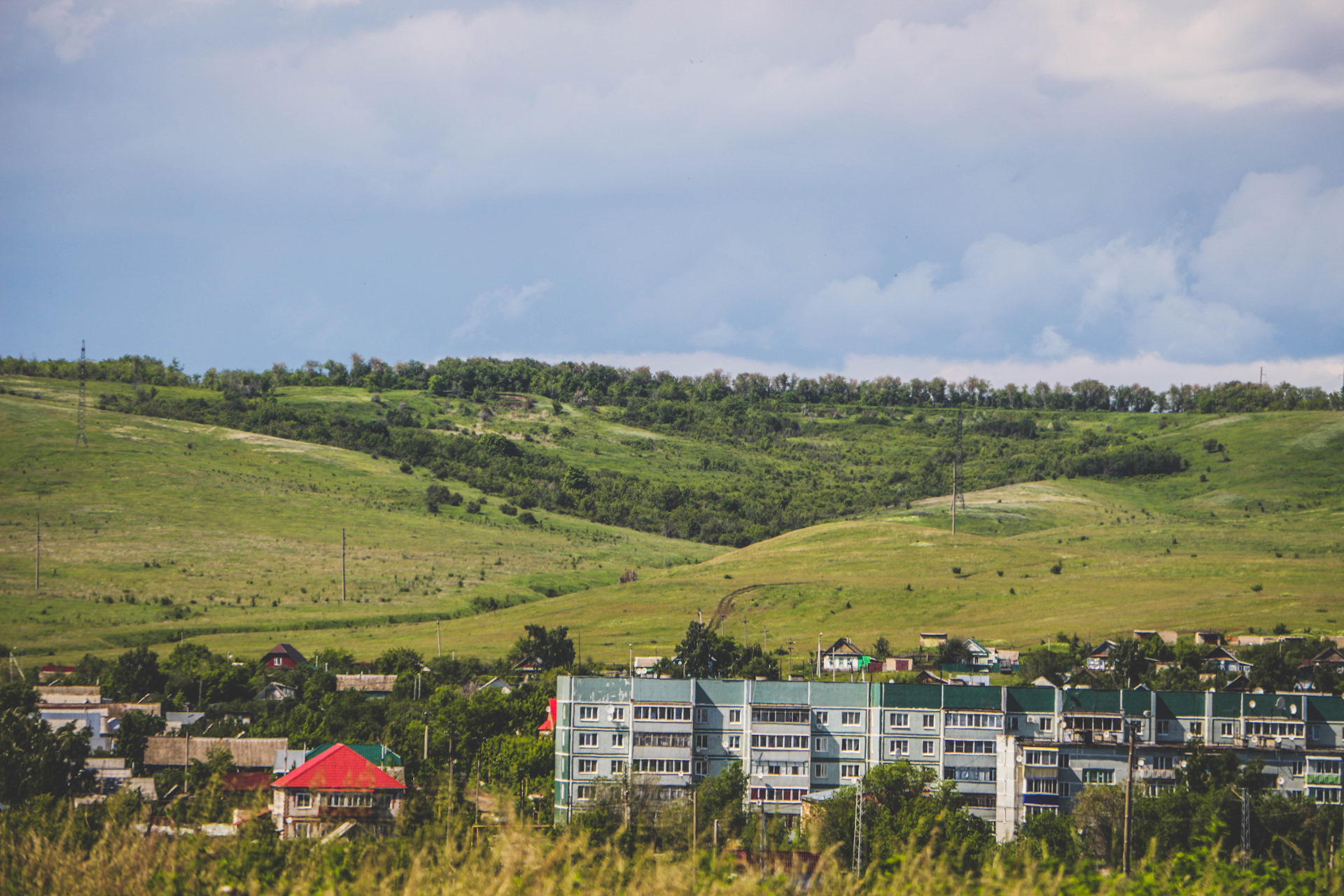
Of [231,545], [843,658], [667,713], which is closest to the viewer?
[667,713]

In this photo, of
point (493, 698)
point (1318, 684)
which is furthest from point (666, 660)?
point (1318, 684)

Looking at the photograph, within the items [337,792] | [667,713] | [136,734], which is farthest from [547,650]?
[337,792]

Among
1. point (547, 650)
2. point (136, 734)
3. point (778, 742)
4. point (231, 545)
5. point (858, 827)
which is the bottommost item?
point (136, 734)

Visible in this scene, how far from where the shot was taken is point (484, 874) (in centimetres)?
1082

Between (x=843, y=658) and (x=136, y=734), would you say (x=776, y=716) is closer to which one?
(x=136, y=734)

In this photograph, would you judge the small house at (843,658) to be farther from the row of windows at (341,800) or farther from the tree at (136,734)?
the row of windows at (341,800)

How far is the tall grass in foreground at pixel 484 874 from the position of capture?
10906 mm

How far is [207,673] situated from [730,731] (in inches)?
1893

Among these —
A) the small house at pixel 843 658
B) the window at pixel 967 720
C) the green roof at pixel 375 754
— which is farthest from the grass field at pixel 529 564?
the green roof at pixel 375 754

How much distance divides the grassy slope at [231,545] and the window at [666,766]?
59387mm

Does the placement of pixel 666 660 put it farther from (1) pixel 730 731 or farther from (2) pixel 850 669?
(1) pixel 730 731

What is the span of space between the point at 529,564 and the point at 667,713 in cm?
10356

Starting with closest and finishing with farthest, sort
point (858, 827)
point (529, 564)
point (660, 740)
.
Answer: point (858, 827), point (660, 740), point (529, 564)

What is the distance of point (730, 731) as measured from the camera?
194 feet
